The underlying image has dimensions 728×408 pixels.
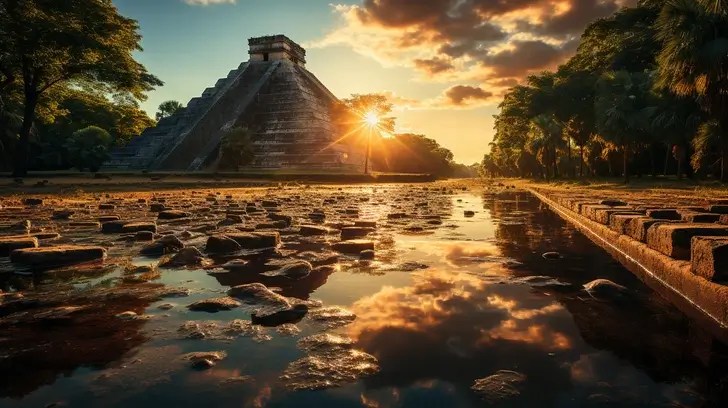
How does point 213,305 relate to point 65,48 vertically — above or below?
below

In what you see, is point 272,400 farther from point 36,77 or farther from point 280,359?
point 36,77

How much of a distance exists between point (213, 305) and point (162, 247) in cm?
264

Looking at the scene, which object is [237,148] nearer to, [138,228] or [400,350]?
[138,228]

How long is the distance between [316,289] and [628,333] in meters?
2.23

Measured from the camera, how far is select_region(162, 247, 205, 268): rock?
15.5ft

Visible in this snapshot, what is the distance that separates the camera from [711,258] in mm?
2871

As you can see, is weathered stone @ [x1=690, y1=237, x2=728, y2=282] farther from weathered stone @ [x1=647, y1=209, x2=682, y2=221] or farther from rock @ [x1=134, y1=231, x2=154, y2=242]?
rock @ [x1=134, y1=231, x2=154, y2=242]

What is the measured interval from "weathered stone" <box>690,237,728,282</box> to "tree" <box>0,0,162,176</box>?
1069 inches

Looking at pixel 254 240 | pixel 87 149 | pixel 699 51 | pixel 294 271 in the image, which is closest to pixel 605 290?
pixel 294 271

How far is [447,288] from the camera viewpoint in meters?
3.83

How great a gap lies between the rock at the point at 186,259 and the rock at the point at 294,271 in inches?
38.9

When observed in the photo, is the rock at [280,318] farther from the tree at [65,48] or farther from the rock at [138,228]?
the tree at [65,48]

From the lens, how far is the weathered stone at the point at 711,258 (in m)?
2.81

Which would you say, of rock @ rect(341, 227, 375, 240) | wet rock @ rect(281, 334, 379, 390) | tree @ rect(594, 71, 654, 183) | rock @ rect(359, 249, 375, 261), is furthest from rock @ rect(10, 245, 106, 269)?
tree @ rect(594, 71, 654, 183)
